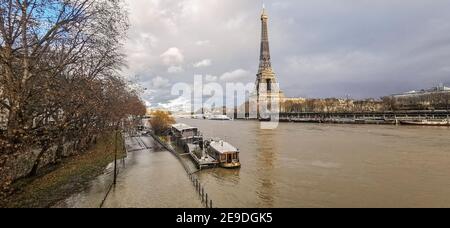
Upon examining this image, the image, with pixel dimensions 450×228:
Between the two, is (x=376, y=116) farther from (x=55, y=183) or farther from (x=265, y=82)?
(x=55, y=183)

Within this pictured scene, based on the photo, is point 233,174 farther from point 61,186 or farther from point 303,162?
point 61,186

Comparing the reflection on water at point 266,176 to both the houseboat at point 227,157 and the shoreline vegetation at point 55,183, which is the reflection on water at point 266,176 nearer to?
the houseboat at point 227,157

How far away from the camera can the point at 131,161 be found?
31.4m

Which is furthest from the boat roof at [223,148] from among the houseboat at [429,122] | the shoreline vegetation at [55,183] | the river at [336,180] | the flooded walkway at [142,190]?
the houseboat at [429,122]

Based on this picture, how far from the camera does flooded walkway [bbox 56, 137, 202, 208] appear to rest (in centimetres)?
1700

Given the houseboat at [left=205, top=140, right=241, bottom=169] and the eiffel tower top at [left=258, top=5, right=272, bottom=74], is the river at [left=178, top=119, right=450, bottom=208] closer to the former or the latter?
the houseboat at [left=205, top=140, right=241, bottom=169]

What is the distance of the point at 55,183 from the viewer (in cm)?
1878

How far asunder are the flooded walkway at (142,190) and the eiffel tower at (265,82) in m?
140

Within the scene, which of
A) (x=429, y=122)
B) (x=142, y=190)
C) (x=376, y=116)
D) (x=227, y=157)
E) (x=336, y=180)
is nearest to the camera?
(x=142, y=190)

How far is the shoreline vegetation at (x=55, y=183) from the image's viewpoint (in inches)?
578

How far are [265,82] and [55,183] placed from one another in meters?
165

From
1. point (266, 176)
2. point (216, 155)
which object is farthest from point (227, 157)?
point (266, 176)
